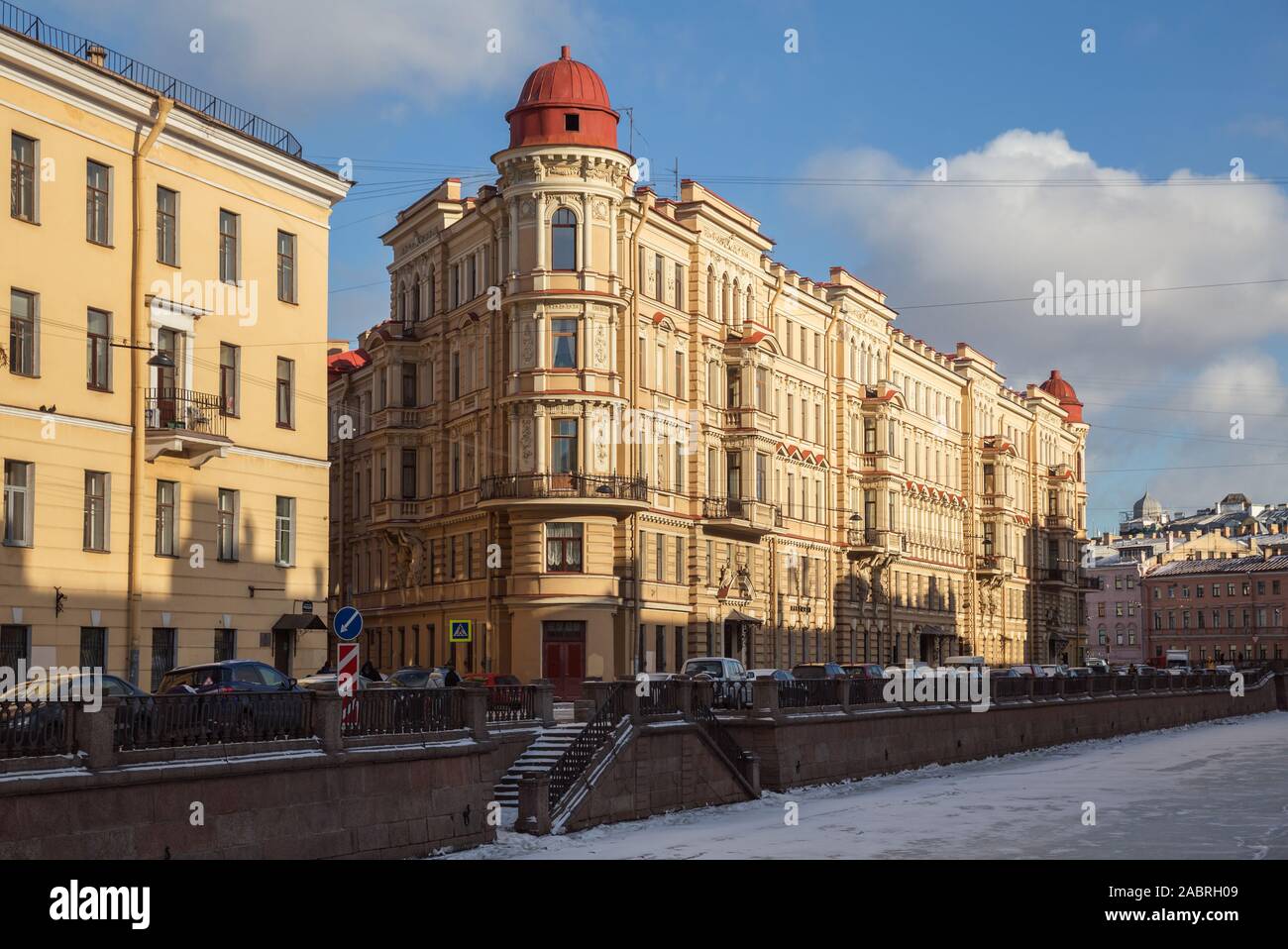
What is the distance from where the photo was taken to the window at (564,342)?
56.8 metres

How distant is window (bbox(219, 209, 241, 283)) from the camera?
128 feet

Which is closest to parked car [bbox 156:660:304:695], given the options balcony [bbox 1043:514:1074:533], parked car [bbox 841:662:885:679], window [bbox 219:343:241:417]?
window [bbox 219:343:241:417]

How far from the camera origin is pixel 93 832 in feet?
66.5

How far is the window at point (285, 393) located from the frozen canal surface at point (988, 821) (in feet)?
45.8

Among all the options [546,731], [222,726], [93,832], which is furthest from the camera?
[546,731]

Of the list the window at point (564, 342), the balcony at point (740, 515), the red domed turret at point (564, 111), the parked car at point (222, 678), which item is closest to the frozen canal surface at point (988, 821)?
the parked car at point (222, 678)

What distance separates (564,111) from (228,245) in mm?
19624

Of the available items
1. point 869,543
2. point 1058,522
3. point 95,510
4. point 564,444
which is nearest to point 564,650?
point 564,444

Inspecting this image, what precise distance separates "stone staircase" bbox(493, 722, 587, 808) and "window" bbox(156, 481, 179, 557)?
927 cm

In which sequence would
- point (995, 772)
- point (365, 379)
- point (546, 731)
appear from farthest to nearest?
point (365, 379) < point (995, 772) < point (546, 731)

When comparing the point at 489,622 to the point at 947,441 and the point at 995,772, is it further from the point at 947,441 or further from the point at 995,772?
the point at 947,441

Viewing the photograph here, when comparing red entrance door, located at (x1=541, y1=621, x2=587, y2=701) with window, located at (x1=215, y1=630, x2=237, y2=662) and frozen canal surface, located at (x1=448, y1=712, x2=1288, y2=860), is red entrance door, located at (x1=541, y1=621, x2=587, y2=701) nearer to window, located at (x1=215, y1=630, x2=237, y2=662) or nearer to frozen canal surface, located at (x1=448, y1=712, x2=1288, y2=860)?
frozen canal surface, located at (x1=448, y1=712, x2=1288, y2=860)
